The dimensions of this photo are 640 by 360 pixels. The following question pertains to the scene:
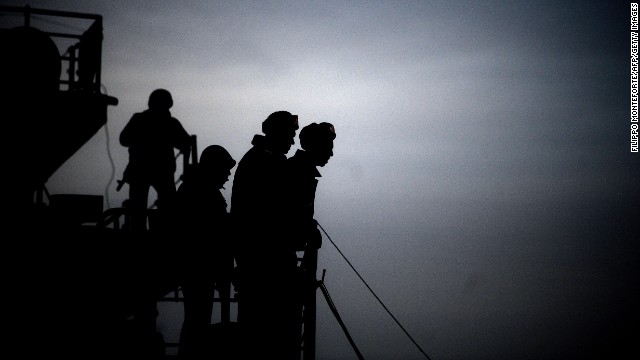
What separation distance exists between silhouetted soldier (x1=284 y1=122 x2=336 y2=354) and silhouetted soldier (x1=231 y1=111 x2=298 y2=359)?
0.15 metres

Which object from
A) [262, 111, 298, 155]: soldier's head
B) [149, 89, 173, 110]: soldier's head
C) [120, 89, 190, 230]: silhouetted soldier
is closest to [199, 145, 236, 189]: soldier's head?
[120, 89, 190, 230]: silhouetted soldier

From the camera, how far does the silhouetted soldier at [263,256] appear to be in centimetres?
435

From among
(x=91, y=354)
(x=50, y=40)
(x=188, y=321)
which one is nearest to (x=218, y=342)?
(x=188, y=321)

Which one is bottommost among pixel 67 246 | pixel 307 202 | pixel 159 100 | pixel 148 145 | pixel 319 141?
pixel 67 246

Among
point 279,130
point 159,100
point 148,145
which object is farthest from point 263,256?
point 159,100

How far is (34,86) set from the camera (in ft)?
27.3

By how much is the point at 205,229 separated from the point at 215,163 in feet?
3.00

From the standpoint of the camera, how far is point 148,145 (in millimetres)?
6684

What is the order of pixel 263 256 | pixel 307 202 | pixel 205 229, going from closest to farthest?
pixel 263 256 < pixel 307 202 < pixel 205 229

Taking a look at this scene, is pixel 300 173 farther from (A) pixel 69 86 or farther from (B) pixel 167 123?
(A) pixel 69 86

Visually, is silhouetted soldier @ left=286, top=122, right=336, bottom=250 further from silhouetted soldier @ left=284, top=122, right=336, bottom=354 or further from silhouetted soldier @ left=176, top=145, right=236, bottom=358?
silhouetted soldier @ left=176, top=145, right=236, bottom=358

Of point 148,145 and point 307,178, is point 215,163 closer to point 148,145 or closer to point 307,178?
point 148,145

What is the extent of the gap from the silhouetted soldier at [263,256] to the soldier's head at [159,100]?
2.85 m

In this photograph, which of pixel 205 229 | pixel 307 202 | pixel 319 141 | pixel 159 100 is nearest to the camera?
pixel 307 202
